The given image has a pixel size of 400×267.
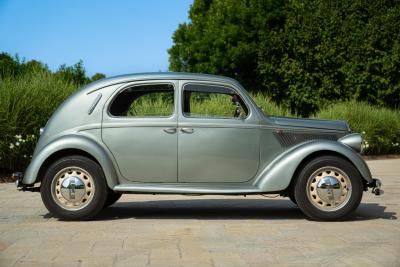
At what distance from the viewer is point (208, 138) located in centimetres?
848

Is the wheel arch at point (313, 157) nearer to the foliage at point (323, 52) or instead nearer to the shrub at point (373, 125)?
the shrub at point (373, 125)

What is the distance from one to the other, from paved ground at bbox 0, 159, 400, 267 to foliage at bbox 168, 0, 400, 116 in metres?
19.9

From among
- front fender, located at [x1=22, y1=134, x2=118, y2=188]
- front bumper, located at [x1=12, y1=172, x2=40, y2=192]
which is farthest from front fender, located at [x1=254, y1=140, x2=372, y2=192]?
front bumper, located at [x1=12, y1=172, x2=40, y2=192]

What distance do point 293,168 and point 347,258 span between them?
7.53 ft

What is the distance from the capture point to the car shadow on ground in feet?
29.3

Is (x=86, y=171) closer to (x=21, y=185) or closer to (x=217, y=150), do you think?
(x=21, y=185)

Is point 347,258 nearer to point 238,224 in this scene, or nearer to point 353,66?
point 238,224

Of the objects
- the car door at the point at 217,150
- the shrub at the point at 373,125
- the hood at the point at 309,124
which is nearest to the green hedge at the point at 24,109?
the car door at the point at 217,150

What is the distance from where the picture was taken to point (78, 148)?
841 cm

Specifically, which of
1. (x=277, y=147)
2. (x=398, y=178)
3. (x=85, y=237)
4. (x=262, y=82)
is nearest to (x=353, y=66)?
(x=262, y=82)

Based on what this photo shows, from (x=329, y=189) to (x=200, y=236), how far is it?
71.1 inches

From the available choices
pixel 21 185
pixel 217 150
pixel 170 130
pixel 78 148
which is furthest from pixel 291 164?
pixel 21 185

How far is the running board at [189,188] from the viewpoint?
8414 mm

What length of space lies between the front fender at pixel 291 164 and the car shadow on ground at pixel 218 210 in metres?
0.58
